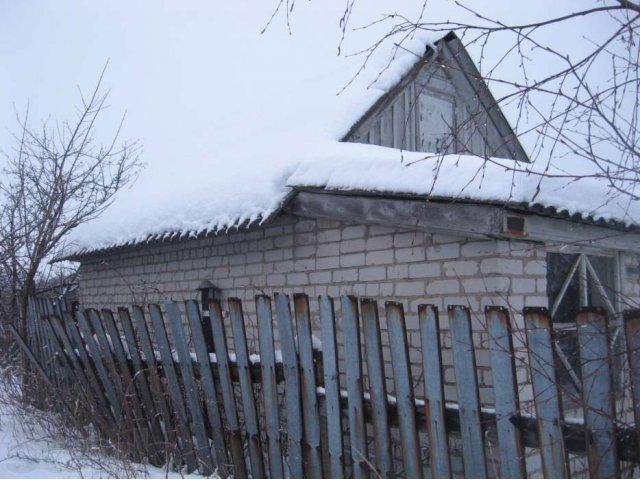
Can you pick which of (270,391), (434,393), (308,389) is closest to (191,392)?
(270,391)

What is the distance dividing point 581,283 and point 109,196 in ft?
A: 24.1

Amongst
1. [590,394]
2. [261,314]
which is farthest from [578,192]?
[261,314]

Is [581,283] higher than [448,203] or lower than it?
lower

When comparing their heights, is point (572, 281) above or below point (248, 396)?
above

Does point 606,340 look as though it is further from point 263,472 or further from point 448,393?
point 263,472

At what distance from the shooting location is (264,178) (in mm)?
5566

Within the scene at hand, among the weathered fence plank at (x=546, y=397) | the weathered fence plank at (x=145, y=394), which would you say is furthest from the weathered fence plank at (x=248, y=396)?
the weathered fence plank at (x=546, y=397)

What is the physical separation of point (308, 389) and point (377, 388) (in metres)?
0.54

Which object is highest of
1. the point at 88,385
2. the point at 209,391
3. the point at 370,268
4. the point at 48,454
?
the point at 370,268

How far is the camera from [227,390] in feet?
13.2

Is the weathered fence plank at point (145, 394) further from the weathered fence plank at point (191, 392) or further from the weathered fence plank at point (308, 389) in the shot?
the weathered fence plank at point (308, 389)

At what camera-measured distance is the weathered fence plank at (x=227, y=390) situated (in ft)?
13.1

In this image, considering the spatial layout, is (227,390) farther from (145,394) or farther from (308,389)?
(145,394)

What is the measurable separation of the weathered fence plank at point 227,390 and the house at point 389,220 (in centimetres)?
121
